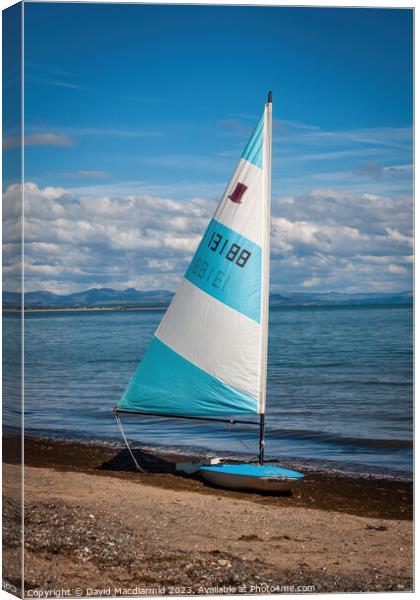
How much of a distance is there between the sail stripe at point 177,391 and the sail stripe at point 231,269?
748mm

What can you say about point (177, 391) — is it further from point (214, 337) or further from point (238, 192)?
point (238, 192)

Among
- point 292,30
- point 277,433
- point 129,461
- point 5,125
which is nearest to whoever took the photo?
point 5,125

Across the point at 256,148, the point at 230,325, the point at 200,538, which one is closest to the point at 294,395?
the point at 230,325

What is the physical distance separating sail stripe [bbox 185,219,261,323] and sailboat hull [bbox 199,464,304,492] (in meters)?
1.39

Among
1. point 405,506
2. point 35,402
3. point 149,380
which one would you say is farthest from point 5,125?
point 35,402

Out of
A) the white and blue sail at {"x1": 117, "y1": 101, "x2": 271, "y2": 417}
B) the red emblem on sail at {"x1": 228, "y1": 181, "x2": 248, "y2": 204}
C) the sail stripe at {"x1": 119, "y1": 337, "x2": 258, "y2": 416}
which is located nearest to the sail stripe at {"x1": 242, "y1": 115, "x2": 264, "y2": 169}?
the white and blue sail at {"x1": 117, "y1": 101, "x2": 271, "y2": 417}

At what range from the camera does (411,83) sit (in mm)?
8305

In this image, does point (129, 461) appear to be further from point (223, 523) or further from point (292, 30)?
point (292, 30)

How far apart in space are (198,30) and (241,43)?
0.36 metres

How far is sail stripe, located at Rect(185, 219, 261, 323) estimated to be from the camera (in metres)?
9.73

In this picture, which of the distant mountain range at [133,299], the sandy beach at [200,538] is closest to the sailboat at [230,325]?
the sandy beach at [200,538]

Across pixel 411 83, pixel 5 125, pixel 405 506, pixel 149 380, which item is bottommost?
pixel 405 506

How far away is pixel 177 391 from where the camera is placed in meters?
10.2

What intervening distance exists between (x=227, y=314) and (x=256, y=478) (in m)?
1.54
